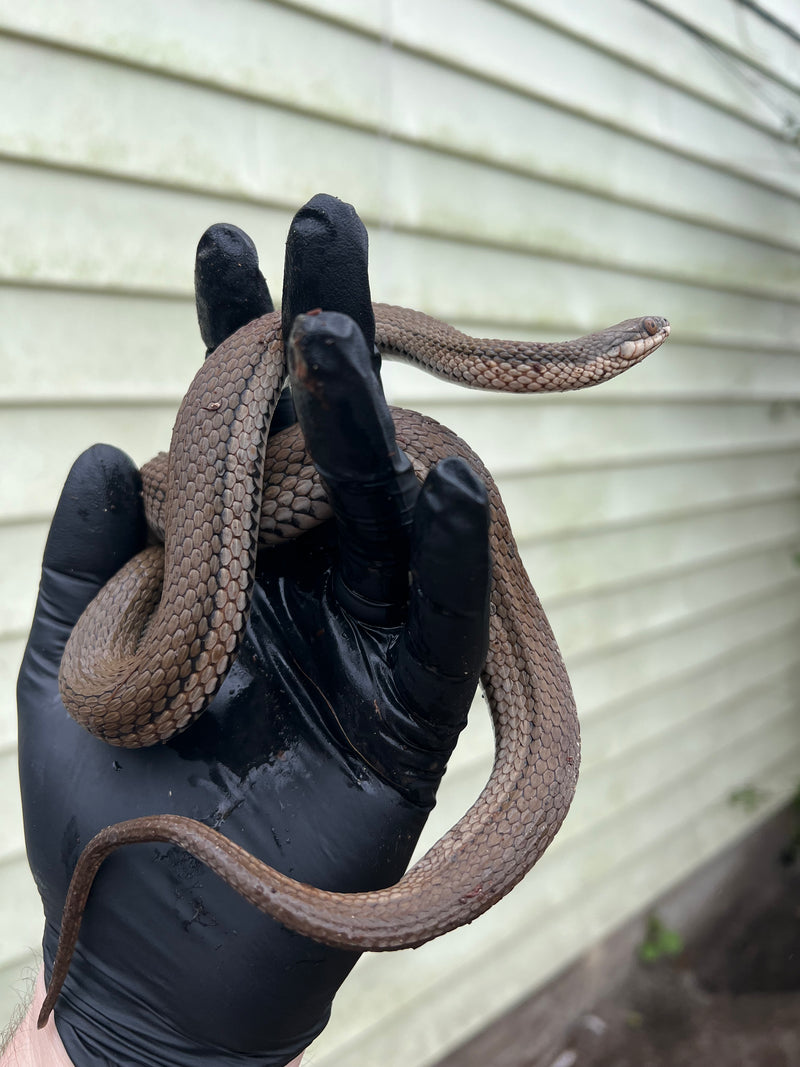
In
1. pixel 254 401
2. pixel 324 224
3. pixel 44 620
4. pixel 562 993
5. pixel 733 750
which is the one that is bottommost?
pixel 562 993

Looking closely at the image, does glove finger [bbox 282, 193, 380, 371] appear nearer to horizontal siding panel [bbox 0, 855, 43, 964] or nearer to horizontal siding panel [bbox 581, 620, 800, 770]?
horizontal siding panel [bbox 0, 855, 43, 964]

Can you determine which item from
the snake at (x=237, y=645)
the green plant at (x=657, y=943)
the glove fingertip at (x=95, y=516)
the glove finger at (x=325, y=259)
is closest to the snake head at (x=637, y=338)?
the snake at (x=237, y=645)

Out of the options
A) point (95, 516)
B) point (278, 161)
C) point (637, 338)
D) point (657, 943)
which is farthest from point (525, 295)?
point (657, 943)

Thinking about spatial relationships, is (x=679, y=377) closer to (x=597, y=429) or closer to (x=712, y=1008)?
(x=597, y=429)

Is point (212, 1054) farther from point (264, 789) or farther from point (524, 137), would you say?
point (524, 137)

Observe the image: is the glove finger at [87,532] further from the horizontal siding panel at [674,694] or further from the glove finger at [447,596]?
the horizontal siding panel at [674,694]

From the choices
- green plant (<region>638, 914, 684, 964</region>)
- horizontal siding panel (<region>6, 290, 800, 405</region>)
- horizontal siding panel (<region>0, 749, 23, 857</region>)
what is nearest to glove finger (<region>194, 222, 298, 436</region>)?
horizontal siding panel (<region>6, 290, 800, 405</region>)

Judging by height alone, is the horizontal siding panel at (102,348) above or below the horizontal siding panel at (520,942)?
above

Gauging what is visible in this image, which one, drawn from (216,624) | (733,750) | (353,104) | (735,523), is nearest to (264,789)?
(216,624)
